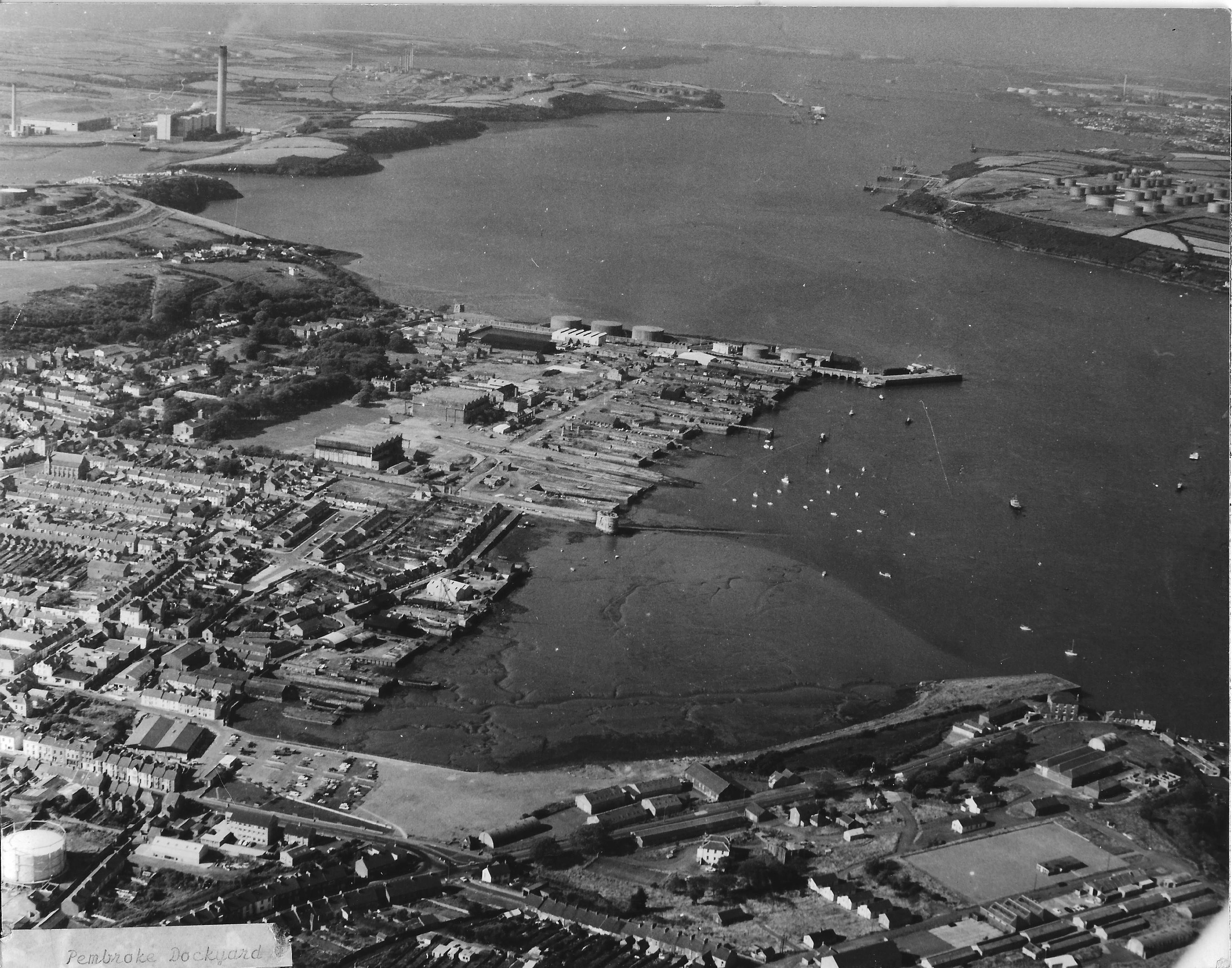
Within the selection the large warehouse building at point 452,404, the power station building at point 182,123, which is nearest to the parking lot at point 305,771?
the large warehouse building at point 452,404

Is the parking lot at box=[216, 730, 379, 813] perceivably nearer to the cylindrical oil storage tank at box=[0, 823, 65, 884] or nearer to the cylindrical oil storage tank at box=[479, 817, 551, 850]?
the cylindrical oil storage tank at box=[479, 817, 551, 850]

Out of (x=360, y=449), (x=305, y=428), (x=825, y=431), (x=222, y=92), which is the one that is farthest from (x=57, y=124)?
(x=825, y=431)

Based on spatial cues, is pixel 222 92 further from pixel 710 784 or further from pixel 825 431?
pixel 710 784

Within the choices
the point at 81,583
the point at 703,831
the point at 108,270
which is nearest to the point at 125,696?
the point at 81,583

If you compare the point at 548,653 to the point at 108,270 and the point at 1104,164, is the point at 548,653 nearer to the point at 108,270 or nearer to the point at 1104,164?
the point at 108,270
